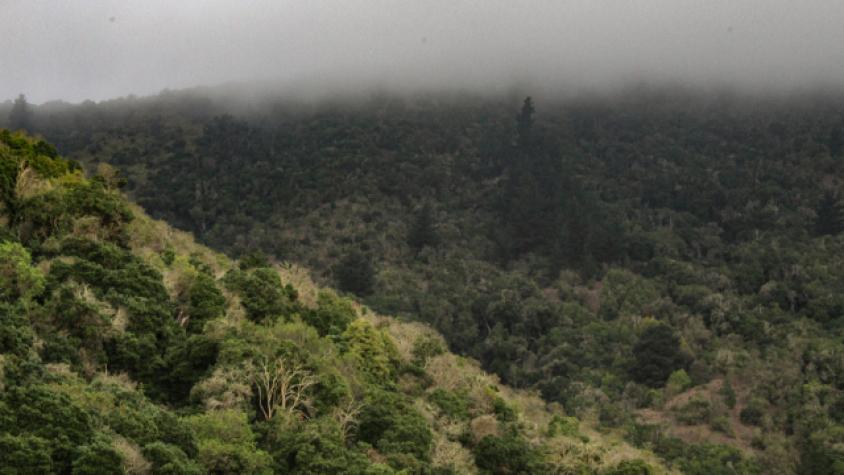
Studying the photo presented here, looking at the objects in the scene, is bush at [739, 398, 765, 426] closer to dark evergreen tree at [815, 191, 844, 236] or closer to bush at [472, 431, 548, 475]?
bush at [472, 431, 548, 475]

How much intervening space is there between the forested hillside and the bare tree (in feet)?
12.1

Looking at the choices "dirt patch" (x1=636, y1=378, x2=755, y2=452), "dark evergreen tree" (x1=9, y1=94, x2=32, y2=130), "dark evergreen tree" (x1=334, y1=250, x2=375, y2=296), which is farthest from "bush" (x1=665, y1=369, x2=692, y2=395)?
"dark evergreen tree" (x1=9, y1=94, x2=32, y2=130)

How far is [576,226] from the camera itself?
89.4 meters

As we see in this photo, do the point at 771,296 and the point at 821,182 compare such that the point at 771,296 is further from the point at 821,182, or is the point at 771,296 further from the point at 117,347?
the point at 117,347

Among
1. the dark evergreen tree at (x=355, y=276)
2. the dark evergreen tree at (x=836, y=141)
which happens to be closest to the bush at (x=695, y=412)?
the dark evergreen tree at (x=355, y=276)

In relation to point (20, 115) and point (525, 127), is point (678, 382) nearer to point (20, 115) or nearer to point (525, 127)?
point (525, 127)

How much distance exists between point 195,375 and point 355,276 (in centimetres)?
4555

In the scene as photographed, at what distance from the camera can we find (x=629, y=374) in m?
63.3

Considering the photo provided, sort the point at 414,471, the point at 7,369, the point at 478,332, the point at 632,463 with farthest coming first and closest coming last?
1. the point at 478,332
2. the point at 632,463
3. the point at 414,471
4. the point at 7,369

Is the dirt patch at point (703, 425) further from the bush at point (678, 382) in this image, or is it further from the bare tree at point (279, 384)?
the bare tree at point (279, 384)

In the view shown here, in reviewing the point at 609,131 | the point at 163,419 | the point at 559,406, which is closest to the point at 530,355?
the point at 559,406

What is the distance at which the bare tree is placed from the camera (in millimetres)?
29469

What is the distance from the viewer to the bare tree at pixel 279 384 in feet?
96.7

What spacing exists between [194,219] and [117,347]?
63.3 metres
